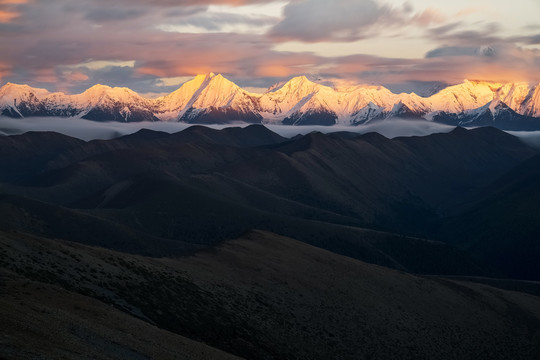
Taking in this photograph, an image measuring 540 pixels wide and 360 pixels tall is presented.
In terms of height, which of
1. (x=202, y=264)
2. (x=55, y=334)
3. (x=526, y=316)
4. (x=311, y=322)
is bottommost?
(x=526, y=316)

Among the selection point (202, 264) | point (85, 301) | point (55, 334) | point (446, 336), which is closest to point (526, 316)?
point (446, 336)

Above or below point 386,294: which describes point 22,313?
above

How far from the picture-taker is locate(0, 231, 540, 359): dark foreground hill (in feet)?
196

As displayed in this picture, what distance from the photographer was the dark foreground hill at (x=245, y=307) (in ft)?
196

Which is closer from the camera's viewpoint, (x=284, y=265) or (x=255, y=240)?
(x=284, y=265)

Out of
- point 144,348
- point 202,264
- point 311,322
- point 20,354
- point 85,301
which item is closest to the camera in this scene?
point 20,354

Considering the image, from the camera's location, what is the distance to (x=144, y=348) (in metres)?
60.6

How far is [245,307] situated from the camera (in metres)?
100

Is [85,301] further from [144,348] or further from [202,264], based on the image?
[202,264]

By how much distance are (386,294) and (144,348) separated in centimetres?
7816

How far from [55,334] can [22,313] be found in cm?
382

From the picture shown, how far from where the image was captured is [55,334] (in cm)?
5291

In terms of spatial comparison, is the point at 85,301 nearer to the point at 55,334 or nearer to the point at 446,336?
the point at 55,334

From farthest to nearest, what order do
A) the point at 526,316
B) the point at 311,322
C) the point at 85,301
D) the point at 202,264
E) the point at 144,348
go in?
the point at 526,316
the point at 202,264
the point at 311,322
the point at 85,301
the point at 144,348
